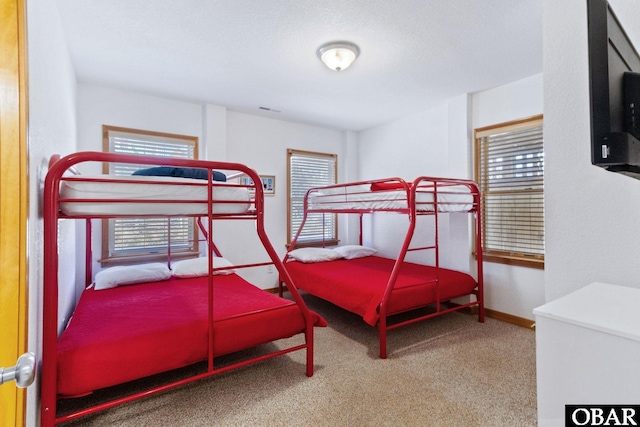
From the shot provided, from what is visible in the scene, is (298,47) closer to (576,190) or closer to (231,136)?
(231,136)

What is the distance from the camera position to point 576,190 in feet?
5.05

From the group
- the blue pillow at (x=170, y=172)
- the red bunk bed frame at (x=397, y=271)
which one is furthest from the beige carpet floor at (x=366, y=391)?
the blue pillow at (x=170, y=172)

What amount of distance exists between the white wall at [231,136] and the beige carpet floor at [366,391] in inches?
73.2

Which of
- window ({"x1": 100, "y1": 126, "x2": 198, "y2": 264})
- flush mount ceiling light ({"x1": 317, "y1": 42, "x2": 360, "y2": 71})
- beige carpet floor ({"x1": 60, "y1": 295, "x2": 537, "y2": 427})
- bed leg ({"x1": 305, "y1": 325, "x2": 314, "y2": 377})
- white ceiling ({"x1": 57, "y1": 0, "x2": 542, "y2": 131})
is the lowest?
beige carpet floor ({"x1": 60, "y1": 295, "x2": 537, "y2": 427})

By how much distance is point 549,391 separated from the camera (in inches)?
40.9

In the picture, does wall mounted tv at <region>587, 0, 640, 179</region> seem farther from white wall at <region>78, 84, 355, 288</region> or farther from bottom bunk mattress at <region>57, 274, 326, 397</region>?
white wall at <region>78, 84, 355, 288</region>

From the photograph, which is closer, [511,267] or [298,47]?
[298,47]

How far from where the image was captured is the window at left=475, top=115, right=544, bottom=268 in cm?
290

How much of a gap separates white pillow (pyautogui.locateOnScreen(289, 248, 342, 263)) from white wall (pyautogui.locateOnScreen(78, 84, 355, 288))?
54 cm

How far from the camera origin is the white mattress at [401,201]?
2.78 meters

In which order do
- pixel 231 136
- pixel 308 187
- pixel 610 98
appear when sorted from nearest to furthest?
1. pixel 610 98
2. pixel 231 136
3. pixel 308 187

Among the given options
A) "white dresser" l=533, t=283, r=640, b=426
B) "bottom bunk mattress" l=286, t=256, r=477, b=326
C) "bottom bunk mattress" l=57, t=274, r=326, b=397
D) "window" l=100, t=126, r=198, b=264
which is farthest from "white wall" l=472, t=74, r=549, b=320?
"window" l=100, t=126, r=198, b=264

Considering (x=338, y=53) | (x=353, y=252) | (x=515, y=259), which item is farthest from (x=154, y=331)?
(x=515, y=259)

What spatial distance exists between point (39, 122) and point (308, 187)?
135 inches
